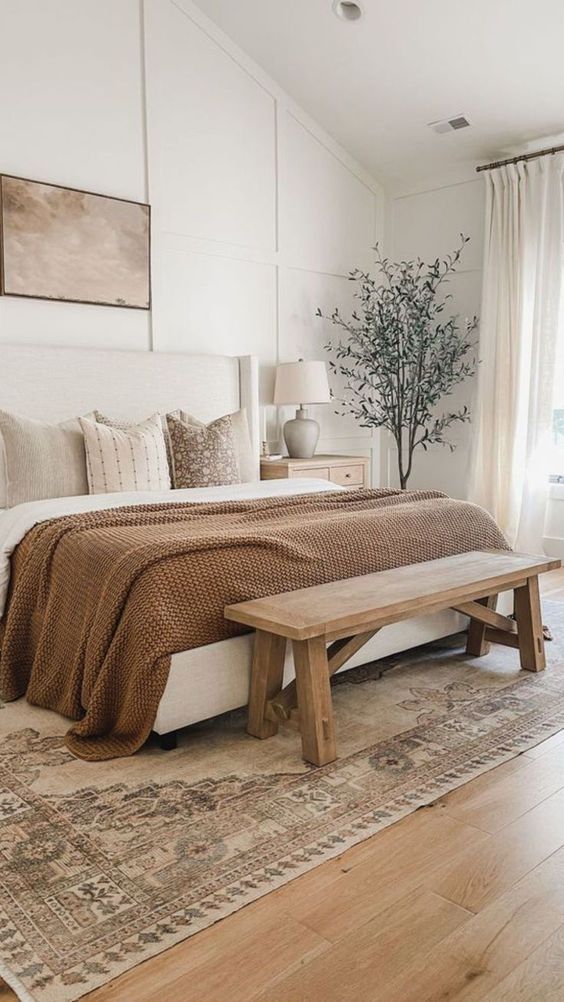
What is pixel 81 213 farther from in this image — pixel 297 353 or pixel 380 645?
pixel 380 645

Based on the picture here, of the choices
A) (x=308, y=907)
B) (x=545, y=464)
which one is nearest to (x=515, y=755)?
(x=308, y=907)

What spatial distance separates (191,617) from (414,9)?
351 cm

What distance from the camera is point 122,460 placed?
12.4ft

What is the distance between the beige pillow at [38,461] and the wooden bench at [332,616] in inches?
61.6

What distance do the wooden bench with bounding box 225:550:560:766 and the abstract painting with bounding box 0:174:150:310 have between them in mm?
2354

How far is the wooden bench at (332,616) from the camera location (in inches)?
88.4

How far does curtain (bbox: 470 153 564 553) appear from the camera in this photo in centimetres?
502

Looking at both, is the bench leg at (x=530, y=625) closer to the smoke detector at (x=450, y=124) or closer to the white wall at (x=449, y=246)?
the white wall at (x=449, y=246)

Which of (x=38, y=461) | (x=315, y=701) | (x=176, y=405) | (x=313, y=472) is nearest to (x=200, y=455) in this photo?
(x=176, y=405)

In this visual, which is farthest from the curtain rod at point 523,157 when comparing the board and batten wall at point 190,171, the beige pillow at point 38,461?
the beige pillow at point 38,461

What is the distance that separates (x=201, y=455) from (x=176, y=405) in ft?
2.04

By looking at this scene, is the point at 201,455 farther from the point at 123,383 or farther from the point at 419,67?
the point at 419,67

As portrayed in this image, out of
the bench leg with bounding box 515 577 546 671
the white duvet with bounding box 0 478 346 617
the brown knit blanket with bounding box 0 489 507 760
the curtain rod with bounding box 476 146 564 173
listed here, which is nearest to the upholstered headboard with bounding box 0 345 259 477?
the white duvet with bounding box 0 478 346 617

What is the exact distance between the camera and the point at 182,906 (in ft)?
5.42
